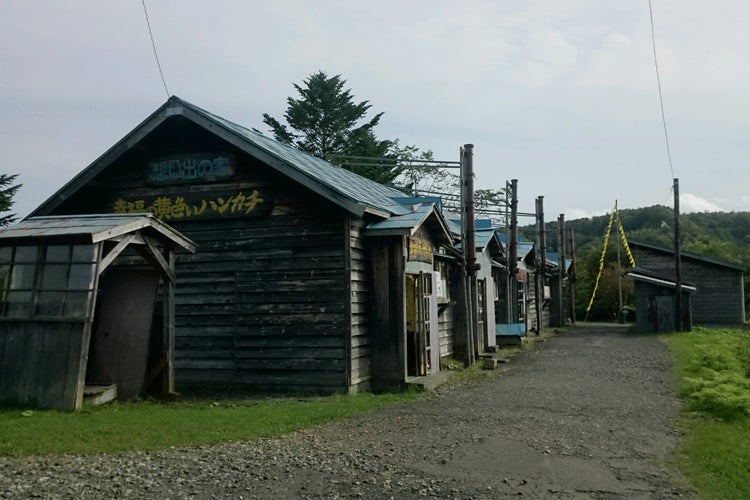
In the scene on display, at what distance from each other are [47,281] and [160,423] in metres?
2.90

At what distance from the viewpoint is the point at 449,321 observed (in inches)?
757

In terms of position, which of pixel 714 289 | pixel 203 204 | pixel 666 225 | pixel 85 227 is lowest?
pixel 85 227

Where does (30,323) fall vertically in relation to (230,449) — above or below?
above

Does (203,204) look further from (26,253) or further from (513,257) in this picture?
(513,257)

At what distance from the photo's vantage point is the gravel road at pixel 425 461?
625 centimetres

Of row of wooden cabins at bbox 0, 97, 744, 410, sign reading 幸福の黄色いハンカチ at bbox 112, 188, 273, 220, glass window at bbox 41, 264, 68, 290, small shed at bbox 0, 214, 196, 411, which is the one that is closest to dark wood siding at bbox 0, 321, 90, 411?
small shed at bbox 0, 214, 196, 411

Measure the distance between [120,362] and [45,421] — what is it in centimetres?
300

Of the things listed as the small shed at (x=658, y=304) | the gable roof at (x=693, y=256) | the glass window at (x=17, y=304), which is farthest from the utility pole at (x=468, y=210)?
the gable roof at (x=693, y=256)

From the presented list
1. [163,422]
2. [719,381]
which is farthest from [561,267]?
[163,422]

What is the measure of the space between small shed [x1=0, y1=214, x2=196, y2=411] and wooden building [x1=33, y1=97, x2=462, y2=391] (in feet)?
5.81

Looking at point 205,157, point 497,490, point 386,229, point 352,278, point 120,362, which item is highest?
point 205,157

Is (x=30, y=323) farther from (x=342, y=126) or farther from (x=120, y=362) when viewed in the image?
(x=342, y=126)

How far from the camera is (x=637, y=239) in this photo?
127ft

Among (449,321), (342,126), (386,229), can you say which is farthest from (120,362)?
(342,126)
